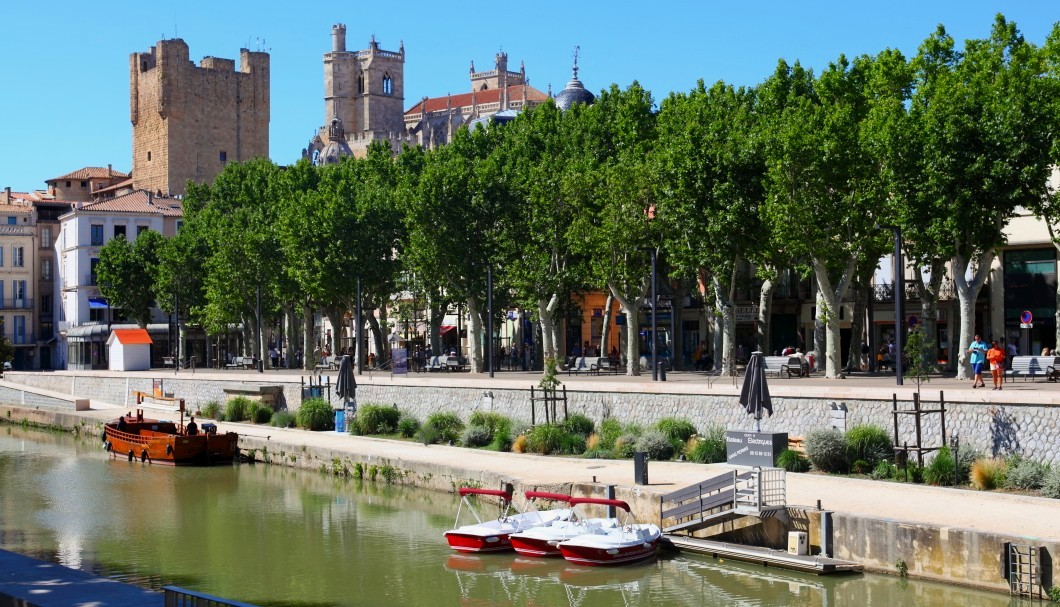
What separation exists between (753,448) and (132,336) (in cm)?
5262

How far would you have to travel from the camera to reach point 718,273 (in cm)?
4291

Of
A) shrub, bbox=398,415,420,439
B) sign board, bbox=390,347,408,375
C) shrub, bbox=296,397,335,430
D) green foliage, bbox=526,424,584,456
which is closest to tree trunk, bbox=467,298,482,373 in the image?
sign board, bbox=390,347,408,375

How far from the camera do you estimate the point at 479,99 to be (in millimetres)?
179375

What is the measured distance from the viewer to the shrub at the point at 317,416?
153 ft

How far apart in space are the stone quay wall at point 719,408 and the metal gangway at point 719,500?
487cm

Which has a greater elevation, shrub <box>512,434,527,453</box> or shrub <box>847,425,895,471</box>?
shrub <box>847,425,895,471</box>

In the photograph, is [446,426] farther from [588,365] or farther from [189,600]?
[189,600]

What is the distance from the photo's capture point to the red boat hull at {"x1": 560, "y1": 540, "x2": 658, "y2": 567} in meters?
23.7

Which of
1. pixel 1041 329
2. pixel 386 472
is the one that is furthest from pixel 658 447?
pixel 1041 329

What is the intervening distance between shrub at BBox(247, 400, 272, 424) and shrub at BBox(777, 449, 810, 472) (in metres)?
26.9

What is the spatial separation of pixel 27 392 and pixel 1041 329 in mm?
49409

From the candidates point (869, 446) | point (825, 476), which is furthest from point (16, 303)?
point (869, 446)

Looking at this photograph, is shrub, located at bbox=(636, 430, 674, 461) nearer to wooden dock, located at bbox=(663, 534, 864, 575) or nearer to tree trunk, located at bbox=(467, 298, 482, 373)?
wooden dock, located at bbox=(663, 534, 864, 575)

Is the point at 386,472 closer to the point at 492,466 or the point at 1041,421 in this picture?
the point at 492,466
